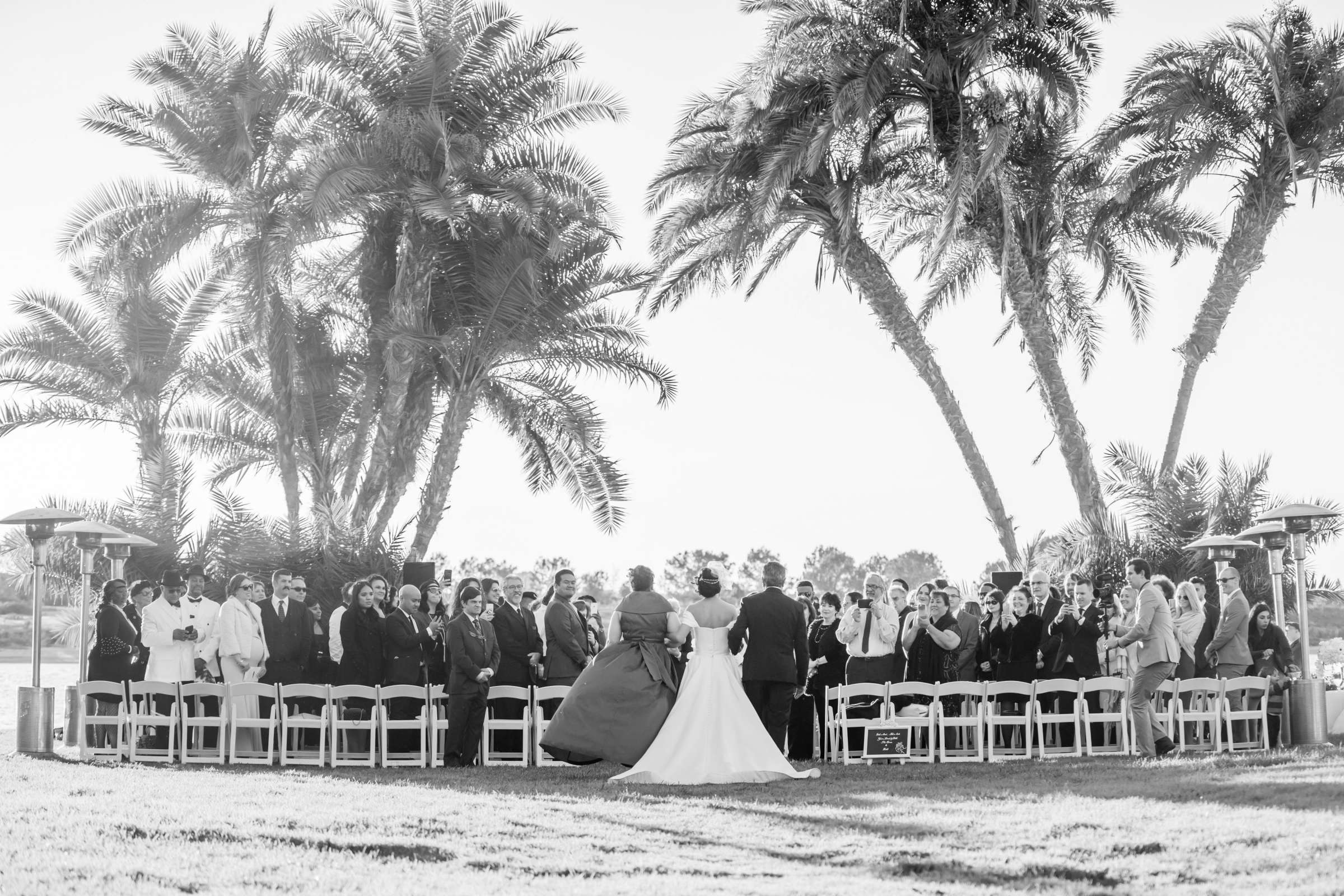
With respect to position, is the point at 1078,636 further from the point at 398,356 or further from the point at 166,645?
the point at 398,356

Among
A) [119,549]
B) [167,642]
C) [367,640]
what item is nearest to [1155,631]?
[367,640]

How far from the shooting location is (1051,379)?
25859mm

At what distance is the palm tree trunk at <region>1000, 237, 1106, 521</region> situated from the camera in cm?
2556

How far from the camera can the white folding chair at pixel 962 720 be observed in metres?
13.1

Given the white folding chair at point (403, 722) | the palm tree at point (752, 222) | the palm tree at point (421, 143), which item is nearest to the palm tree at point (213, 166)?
the palm tree at point (421, 143)

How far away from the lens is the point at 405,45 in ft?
83.8

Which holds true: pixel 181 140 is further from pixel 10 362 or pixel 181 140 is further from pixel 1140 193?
pixel 1140 193

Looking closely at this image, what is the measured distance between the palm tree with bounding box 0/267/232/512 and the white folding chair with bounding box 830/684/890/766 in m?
16.7

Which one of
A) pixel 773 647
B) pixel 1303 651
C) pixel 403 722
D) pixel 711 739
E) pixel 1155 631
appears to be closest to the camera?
pixel 711 739

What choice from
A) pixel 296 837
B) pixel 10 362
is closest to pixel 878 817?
pixel 296 837

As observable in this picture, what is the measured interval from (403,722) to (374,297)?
14.3 m

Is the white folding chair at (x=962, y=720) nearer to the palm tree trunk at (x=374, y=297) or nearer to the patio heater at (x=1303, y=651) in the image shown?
the patio heater at (x=1303, y=651)

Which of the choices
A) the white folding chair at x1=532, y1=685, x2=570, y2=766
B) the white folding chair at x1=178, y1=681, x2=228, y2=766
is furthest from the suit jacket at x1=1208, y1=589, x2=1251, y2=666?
the white folding chair at x1=178, y1=681, x2=228, y2=766

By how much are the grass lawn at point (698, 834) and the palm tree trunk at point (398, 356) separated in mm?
14035
